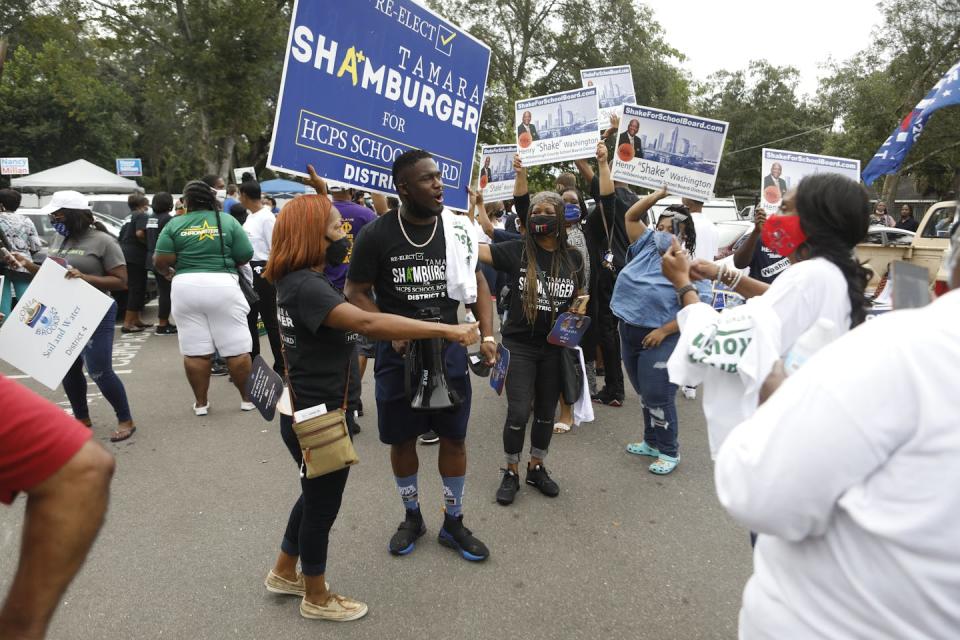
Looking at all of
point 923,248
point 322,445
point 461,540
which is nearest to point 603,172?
point 461,540

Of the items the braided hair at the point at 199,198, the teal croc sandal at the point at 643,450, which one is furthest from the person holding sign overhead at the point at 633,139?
the braided hair at the point at 199,198

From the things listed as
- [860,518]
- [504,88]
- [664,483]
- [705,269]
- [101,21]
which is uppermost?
[504,88]

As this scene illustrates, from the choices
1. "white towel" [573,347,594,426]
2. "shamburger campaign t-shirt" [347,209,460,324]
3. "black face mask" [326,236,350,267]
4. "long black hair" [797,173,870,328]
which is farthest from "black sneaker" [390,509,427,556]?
"long black hair" [797,173,870,328]

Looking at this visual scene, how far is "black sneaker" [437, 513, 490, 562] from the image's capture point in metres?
3.06

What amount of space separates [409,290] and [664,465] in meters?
2.34

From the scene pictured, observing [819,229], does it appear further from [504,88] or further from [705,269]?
[504,88]

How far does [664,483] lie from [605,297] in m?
2.13

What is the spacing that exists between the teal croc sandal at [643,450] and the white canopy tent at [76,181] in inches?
853

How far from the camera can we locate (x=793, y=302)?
194 centimetres

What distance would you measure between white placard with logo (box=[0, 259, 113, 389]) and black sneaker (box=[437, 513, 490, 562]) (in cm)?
299

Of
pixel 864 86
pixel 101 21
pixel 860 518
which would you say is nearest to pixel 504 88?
pixel 864 86

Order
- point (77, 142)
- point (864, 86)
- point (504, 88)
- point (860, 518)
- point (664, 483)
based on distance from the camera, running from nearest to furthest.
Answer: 1. point (860, 518)
2. point (664, 483)
3. point (864, 86)
4. point (504, 88)
5. point (77, 142)

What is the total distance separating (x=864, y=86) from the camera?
62.8ft

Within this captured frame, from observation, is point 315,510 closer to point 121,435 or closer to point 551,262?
point 551,262
